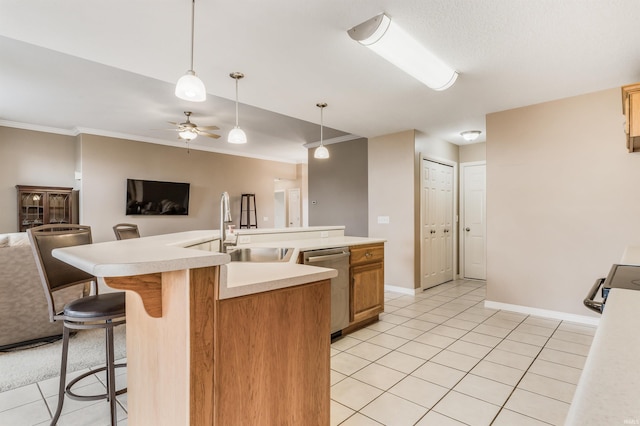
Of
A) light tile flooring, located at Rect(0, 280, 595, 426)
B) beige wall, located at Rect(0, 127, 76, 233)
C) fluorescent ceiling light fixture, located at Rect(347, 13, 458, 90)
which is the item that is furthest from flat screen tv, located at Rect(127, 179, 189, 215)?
fluorescent ceiling light fixture, located at Rect(347, 13, 458, 90)

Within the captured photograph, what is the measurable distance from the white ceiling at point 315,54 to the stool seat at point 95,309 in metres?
1.82

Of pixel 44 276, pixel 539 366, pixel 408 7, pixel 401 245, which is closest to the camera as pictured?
pixel 44 276

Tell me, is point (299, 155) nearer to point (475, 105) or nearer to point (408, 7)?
point (475, 105)

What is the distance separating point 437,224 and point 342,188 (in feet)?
5.86

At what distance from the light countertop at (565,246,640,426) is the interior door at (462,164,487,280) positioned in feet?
17.8

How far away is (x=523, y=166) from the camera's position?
3855 mm

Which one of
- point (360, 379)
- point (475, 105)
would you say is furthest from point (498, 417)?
point (475, 105)

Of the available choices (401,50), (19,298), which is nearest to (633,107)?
(401,50)

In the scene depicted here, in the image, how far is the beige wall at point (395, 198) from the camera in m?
→ 4.90

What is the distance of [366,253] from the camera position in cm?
347

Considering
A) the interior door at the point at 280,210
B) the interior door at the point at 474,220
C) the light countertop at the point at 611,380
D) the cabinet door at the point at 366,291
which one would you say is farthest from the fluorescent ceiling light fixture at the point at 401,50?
the interior door at the point at 280,210

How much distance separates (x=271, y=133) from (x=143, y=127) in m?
2.29

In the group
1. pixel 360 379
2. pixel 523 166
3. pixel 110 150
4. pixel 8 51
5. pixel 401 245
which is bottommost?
pixel 360 379

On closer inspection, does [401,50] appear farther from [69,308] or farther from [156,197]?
[156,197]
